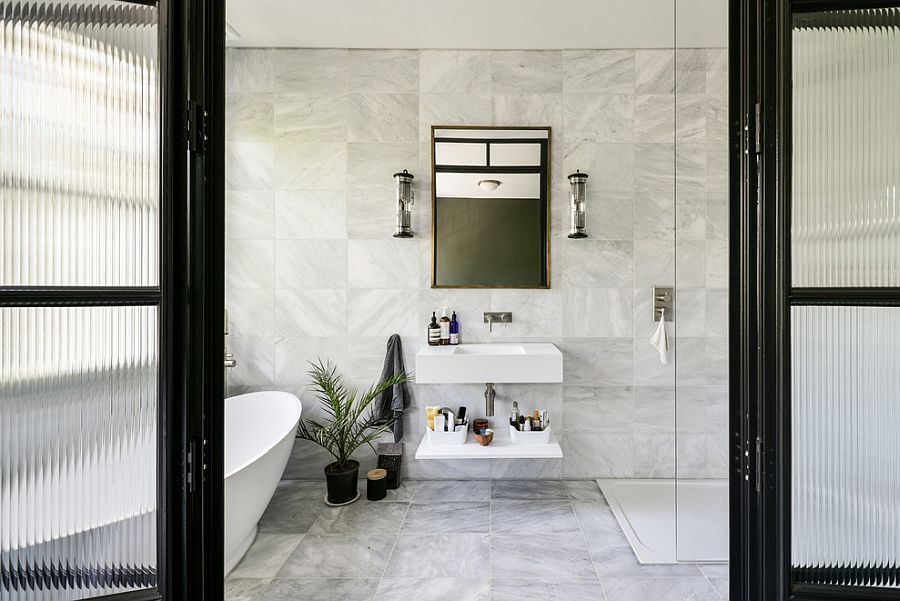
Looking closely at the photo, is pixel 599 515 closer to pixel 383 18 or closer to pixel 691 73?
pixel 691 73

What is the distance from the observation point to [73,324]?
713 millimetres

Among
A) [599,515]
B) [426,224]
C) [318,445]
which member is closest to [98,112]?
[426,224]

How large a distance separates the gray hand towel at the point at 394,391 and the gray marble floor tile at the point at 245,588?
2.97ft

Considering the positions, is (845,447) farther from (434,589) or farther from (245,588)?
(245,588)

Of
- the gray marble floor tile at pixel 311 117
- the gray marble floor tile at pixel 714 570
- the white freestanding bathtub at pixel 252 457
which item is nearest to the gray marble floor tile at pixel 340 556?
the white freestanding bathtub at pixel 252 457

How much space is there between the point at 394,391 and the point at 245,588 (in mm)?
1058

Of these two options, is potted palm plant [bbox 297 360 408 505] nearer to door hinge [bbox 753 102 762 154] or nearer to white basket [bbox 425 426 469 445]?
white basket [bbox 425 426 469 445]

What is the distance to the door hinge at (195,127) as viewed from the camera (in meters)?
0.76

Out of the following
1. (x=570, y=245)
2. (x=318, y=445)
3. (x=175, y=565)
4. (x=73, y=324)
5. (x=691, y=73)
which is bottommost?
(x=318, y=445)

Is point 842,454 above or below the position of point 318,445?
above

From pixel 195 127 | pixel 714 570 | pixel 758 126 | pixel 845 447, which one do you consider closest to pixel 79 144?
pixel 195 127

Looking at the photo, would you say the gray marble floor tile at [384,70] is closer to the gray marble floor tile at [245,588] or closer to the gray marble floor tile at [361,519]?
the gray marble floor tile at [361,519]

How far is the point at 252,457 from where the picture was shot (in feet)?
7.01

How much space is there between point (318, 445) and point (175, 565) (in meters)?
1.77
